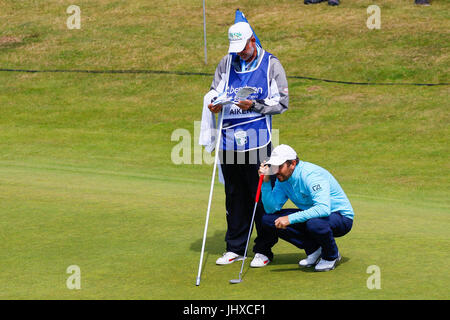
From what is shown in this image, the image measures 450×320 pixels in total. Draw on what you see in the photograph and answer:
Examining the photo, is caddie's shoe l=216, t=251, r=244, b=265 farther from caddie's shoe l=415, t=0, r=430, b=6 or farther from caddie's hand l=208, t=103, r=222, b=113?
caddie's shoe l=415, t=0, r=430, b=6

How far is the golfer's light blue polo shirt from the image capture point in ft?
24.4

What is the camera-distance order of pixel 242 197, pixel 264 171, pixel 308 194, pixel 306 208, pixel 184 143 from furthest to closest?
pixel 184 143
pixel 242 197
pixel 306 208
pixel 264 171
pixel 308 194

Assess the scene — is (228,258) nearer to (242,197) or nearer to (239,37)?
(242,197)

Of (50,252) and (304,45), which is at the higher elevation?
(304,45)

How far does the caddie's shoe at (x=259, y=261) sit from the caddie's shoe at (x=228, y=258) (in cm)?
29

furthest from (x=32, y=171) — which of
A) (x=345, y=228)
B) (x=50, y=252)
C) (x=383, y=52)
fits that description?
(x=383, y=52)

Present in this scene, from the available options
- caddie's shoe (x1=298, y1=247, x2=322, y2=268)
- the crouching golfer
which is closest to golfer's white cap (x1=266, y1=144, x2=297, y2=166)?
the crouching golfer

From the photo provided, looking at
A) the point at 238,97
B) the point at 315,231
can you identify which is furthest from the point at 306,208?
the point at 238,97

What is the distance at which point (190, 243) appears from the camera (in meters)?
9.02

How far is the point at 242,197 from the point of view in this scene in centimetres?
835

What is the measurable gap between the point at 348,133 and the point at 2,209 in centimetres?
1215

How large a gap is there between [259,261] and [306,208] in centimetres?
80
